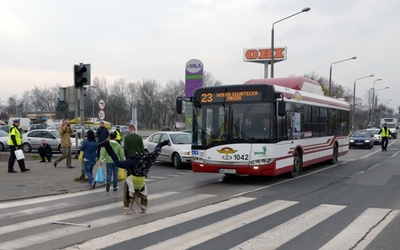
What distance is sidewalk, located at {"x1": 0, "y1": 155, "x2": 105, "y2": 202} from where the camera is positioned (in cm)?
1041

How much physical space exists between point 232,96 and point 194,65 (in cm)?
1356

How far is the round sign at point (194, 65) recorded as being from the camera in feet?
82.6

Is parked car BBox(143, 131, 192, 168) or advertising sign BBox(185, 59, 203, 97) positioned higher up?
advertising sign BBox(185, 59, 203, 97)

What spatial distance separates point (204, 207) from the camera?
855 cm

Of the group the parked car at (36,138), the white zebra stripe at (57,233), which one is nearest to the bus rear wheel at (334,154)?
the white zebra stripe at (57,233)

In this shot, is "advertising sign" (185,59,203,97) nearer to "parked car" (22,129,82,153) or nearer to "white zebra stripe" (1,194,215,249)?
"parked car" (22,129,82,153)

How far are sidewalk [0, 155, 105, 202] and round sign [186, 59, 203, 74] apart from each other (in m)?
11.6

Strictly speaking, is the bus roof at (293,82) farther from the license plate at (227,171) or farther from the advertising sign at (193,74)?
the advertising sign at (193,74)

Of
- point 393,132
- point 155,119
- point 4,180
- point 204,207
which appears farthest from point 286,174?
point 155,119

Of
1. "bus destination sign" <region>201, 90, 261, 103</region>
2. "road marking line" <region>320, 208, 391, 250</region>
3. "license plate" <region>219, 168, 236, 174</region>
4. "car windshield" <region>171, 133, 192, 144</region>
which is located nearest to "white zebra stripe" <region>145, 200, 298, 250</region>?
"road marking line" <region>320, 208, 391, 250</region>

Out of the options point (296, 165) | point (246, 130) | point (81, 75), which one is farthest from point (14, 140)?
point (296, 165)

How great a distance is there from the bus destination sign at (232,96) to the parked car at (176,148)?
15.1 feet

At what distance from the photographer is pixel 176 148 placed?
665 inches

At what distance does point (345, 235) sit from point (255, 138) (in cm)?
552
